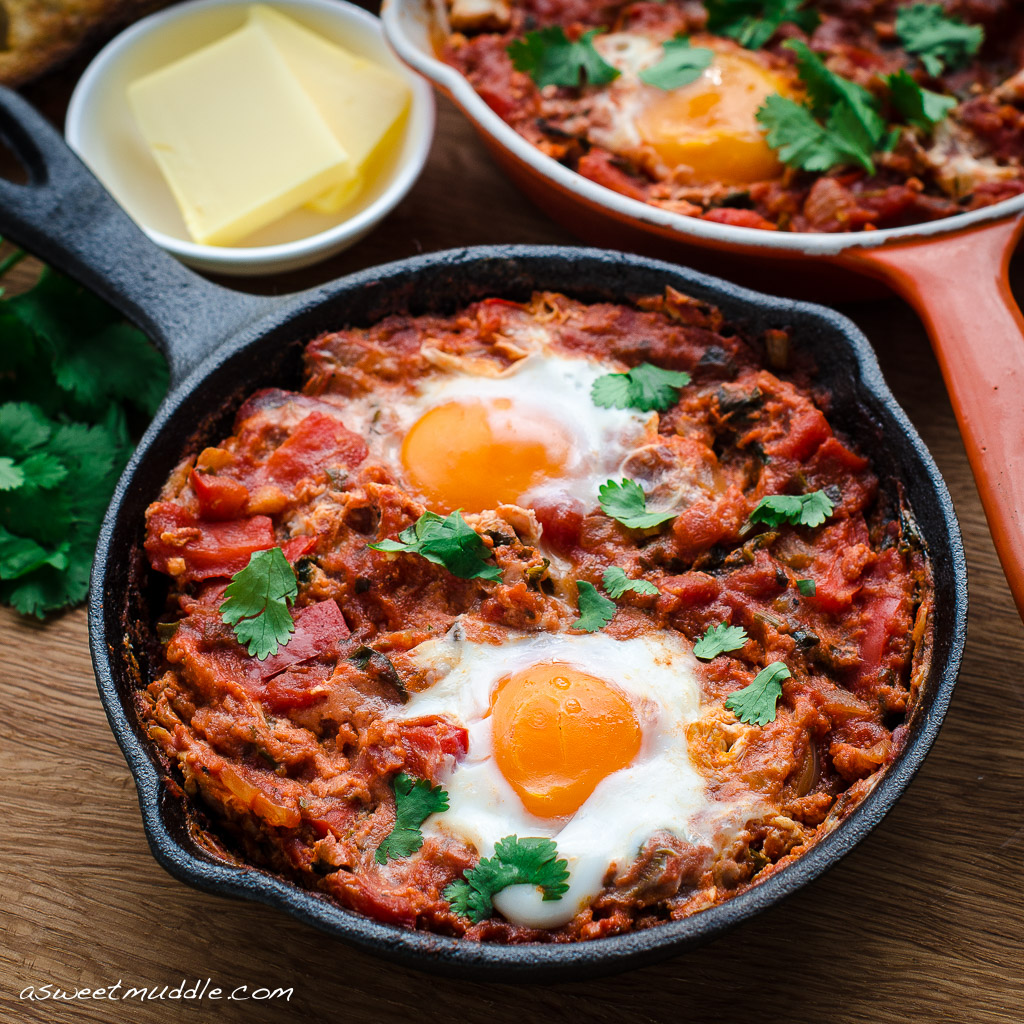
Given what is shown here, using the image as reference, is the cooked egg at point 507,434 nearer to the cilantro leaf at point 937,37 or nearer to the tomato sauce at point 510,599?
the tomato sauce at point 510,599

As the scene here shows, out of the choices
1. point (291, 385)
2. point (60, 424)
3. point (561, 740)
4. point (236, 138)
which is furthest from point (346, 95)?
point (561, 740)

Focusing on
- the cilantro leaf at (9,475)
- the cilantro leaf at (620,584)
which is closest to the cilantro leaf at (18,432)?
the cilantro leaf at (9,475)

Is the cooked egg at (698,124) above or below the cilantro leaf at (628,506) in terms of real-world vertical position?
above

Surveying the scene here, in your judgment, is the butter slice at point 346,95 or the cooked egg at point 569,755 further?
the butter slice at point 346,95

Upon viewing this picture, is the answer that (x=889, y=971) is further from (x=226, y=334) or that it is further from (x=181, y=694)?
(x=226, y=334)

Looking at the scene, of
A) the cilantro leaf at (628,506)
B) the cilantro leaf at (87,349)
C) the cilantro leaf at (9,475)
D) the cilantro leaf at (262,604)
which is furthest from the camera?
the cilantro leaf at (87,349)

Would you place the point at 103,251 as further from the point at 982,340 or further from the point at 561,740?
the point at 982,340
